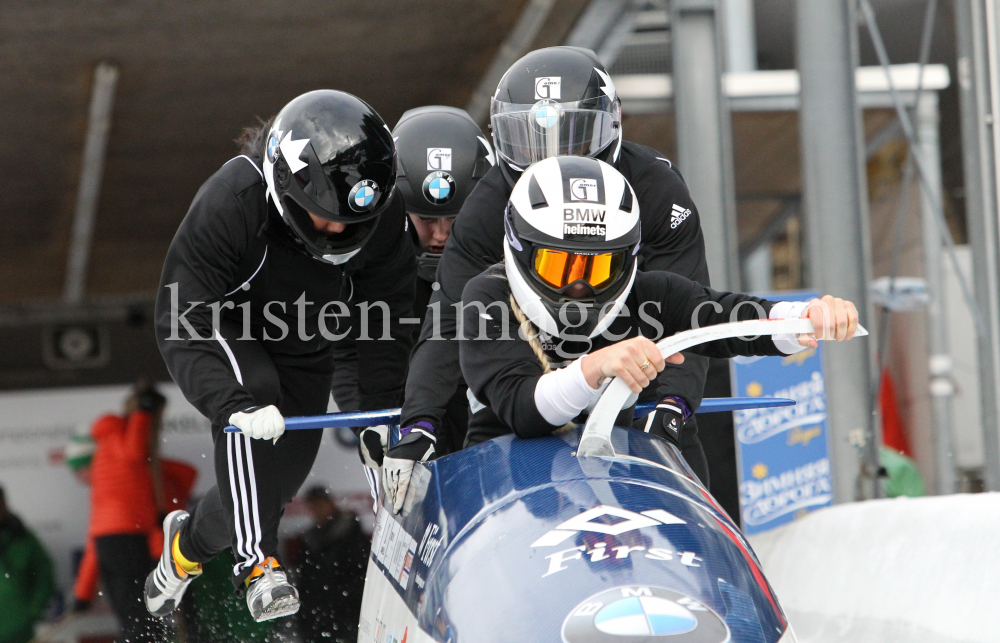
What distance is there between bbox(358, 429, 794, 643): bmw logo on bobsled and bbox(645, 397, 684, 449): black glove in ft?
1.23

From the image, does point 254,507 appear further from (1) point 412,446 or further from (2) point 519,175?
(2) point 519,175

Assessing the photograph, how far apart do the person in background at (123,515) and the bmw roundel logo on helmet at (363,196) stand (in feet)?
11.5

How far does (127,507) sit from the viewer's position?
6.29m

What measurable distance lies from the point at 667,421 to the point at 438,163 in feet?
5.77

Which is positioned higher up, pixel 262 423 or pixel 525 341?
pixel 525 341

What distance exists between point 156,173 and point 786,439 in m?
6.28

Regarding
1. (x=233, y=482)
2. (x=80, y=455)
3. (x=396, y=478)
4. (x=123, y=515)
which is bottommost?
(x=123, y=515)

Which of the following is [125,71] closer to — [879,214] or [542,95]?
[542,95]

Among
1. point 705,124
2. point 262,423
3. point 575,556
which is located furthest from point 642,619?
point 705,124

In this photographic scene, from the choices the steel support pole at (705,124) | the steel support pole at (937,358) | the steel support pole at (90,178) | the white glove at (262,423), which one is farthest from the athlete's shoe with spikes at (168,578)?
the steel support pole at (937,358)

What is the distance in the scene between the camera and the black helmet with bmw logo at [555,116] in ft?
12.2

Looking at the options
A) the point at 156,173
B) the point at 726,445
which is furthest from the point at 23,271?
the point at 726,445

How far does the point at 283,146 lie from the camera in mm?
3496

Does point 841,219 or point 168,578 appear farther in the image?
point 841,219
